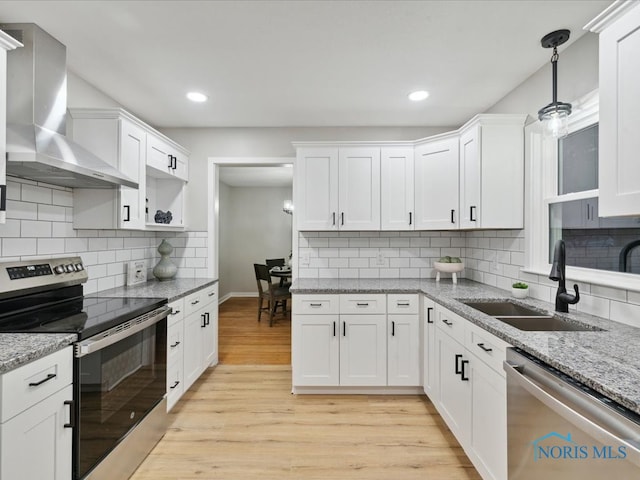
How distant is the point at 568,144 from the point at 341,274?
2121 millimetres

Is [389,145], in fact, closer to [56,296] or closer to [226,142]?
[226,142]

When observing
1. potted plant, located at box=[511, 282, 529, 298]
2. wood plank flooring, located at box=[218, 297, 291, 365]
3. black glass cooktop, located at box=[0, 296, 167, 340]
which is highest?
potted plant, located at box=[511, 282, 529, 298]

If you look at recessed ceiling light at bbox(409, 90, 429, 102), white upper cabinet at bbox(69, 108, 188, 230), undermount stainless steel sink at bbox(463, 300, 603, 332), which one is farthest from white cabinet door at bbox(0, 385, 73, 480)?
recessed ceiling light at bbox(409, 90, 429, 102)

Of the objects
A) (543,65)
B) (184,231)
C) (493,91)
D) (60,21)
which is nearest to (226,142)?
(184,231)

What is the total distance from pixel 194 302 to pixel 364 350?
1516mm

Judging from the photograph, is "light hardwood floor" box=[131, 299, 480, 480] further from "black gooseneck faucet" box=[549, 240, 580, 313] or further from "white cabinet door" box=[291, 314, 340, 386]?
"black gooseneck faucet" box=[549, 240, 580, 313]

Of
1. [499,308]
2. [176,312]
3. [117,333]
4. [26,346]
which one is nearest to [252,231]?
[176,312]

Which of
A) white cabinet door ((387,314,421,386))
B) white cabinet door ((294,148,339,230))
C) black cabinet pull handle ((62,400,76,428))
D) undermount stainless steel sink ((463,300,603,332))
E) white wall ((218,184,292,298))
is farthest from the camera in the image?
white wall ((218,184,292,298))

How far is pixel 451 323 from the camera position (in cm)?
212

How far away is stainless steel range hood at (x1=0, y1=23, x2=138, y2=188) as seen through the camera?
1.61 meters

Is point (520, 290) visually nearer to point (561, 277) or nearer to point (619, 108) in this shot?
point (561, 277)

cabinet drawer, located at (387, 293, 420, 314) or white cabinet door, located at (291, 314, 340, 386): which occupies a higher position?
cabinet drawer, located at (387, 293, 420, 314)

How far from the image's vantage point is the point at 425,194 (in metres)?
3.00

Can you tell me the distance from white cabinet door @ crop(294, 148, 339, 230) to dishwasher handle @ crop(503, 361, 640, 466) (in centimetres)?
196
